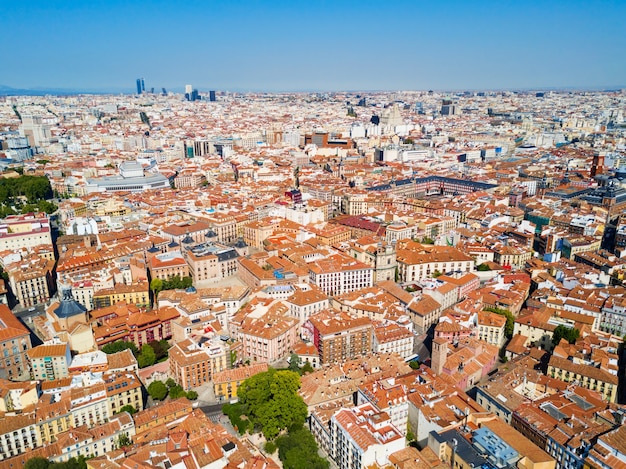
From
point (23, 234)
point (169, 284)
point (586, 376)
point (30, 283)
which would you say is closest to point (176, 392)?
point (169, 284)

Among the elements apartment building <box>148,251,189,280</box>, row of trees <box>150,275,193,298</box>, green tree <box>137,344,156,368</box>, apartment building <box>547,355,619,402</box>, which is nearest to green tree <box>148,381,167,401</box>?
green tree <box>137,344,156,368</box>

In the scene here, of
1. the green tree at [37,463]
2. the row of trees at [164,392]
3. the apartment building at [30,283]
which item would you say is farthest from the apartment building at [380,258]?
the green tree at [37,463]

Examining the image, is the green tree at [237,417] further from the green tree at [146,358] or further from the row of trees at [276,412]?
the green tree at [146,358]

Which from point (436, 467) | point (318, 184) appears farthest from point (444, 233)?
point (436, 467)

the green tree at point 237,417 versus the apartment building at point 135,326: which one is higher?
the apartment building at point 135,326

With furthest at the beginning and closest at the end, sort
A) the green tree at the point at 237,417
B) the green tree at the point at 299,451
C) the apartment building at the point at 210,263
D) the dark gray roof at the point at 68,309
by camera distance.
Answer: the apartment building at the point at 210,263 → the dark gray roof at the point at 68,309 → the green tree at the point at 237,417 → the green tree at the point at 299,451

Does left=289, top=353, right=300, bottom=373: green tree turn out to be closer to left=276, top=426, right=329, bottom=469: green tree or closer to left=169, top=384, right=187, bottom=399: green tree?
left=276, top=426, right=329, bottom=469: green tree

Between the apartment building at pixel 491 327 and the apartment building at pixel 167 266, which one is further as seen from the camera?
the apartment building at pixel 167 266

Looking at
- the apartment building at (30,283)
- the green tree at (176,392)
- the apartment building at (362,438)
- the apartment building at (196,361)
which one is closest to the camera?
the apartment building at (362,438)
